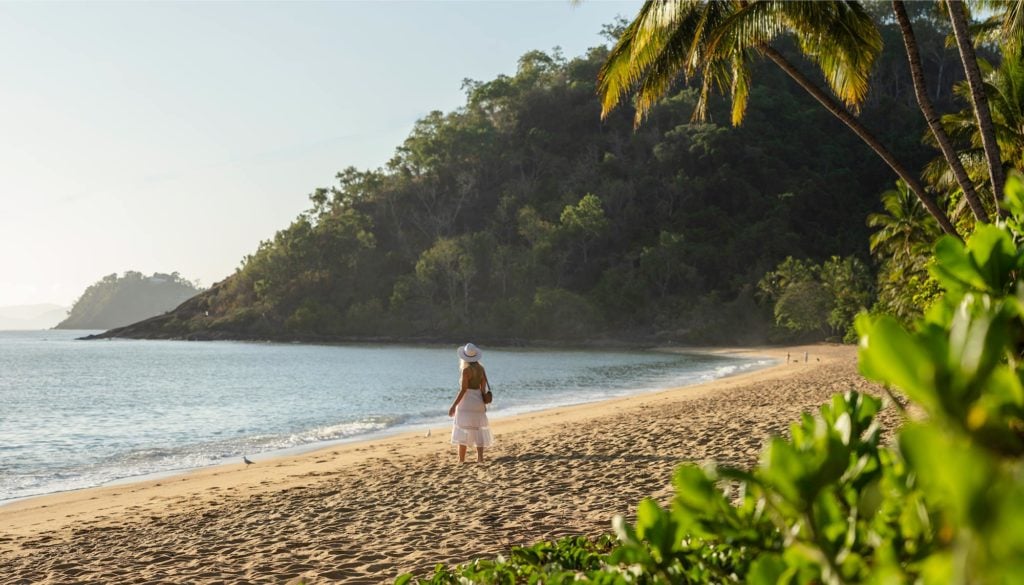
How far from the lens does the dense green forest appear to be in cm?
6775

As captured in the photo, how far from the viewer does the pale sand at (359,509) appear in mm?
5871

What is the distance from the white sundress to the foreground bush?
8171 millimetres

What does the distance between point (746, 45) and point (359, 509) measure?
6.96 metres

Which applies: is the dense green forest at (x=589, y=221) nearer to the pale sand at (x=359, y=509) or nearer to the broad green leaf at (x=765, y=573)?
the pale sand at (x=359, y=509)

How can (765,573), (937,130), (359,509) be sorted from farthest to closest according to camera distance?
(937,130), (359,509), (765,573)

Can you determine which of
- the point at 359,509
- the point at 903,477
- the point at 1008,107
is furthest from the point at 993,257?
the point at 1008,107

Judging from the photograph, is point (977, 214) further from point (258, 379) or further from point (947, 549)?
point (258, 379)

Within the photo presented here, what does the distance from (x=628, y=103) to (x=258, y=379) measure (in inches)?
2149

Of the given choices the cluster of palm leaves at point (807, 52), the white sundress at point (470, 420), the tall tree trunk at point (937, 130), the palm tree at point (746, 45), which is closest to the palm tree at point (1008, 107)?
the cluster of palm leaves at point (807, 52)

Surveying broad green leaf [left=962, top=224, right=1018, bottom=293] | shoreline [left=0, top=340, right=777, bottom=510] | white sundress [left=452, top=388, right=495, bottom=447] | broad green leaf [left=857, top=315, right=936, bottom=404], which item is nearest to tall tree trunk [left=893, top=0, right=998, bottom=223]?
white sundress [left=452, top=388, right=495, bottom=447]

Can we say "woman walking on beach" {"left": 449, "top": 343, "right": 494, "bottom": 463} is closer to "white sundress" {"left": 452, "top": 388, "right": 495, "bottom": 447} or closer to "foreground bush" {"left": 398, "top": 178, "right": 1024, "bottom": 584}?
"white sundress" {"left": 452, "top": 388, "right": 495, "bottom": 447}

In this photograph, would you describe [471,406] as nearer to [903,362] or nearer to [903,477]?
[903,477]

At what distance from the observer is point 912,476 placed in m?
1.09

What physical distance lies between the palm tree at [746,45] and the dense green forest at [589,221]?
45.7 m
